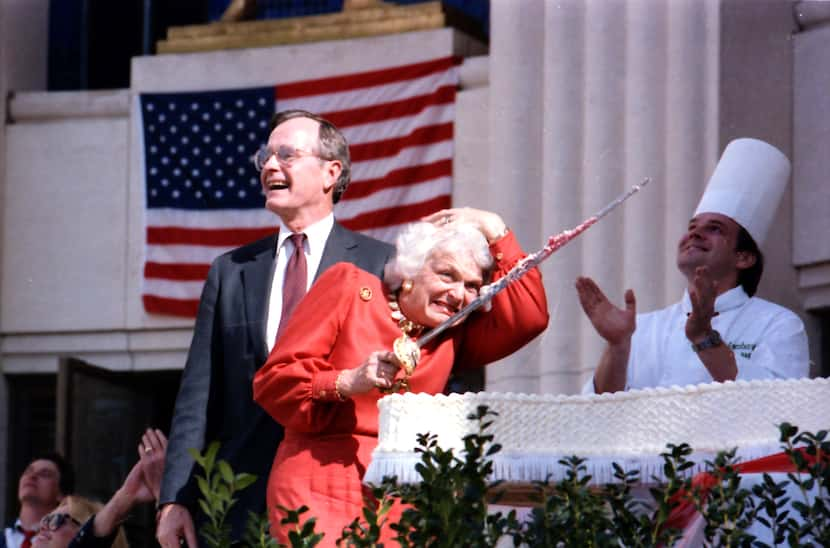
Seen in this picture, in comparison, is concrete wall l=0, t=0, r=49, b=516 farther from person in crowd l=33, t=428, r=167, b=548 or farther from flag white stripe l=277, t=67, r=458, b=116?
person in crowd l=33, t=428, r=167, b=548

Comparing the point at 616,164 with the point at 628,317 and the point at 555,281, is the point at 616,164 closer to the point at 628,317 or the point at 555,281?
the point at 555,281

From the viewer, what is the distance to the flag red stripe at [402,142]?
31.8 feet

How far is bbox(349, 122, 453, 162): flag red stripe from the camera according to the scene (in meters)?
9.70

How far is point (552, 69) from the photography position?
8.87 metres

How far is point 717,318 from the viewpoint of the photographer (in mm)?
5824

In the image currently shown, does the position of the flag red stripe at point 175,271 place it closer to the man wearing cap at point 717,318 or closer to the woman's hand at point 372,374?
the man wearing cap at point 717,318

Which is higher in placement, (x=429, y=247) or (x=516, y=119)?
(x=516, y=119)

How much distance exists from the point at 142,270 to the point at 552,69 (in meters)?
2.71

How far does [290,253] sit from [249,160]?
481cm

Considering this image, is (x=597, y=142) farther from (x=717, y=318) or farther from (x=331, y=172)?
(x=331, y=172)

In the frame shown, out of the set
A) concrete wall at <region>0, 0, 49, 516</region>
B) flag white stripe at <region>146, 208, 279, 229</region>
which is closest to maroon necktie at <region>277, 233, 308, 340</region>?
flag white stripe at <region>146, 208, 279, 229</region>

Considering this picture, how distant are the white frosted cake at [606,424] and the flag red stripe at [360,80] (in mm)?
5580

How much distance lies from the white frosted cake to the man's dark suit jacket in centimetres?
97

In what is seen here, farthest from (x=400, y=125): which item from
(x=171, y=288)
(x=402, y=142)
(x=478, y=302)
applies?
(x=478, y=302)
